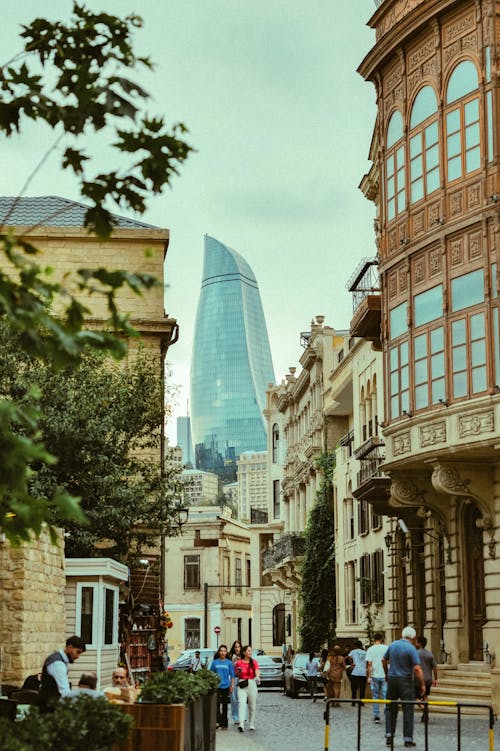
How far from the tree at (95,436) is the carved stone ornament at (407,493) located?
674cm

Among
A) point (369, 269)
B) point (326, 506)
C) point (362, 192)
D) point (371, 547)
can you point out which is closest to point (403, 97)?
point (369, 269)

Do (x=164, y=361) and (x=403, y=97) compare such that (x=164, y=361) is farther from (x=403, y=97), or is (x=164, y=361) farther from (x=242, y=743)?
(x=242, y=743)

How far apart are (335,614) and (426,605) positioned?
893 inches

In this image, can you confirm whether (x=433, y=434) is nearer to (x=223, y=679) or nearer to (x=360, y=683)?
(x=223, y=679)

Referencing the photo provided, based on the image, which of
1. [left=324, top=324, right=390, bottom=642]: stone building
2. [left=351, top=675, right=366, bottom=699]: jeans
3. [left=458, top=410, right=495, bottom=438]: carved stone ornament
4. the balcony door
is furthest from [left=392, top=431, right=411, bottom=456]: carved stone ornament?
[left=324, top=324, right=390, bottom=642]: stone building

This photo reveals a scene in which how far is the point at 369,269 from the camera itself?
35.9 m

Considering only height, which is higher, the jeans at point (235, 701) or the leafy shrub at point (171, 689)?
the leafy shrub at point (171, 689)

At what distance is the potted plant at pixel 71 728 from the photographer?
26.1 feet

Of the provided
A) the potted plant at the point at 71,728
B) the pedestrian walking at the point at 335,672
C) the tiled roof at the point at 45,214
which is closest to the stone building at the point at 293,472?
the tiled roof at the point at 45,214

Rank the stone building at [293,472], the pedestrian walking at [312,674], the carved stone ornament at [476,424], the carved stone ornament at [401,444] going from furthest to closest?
the stone building at [293,472] < the pedestrian walking at [312,674] < the carved stone ornament at [401,444] < the carved stone ornament at [476,424]

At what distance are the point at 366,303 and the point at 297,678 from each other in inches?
603

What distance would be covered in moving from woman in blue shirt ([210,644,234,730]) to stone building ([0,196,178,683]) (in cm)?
Result: 324

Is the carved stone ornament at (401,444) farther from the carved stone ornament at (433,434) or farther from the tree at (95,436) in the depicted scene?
the tree at (95,436)

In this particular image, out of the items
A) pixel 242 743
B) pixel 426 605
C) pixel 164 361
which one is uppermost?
pixel 164 361
